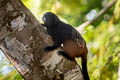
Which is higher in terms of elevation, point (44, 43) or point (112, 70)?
point (112, 70)

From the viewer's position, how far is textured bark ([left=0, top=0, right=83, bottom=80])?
2.11m

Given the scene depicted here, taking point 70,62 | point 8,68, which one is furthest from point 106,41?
point 70,62

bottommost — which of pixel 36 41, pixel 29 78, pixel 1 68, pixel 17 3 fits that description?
pixel 29 78

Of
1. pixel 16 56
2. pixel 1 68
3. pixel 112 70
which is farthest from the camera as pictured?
pixel 112 70

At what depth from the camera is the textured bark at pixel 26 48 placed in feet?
6.93

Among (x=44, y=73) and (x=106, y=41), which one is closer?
(x=44, y=73)

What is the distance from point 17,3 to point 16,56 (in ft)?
1.02

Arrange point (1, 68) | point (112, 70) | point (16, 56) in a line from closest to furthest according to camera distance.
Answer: point (16, 56), point (1, 68), point (112, 70)

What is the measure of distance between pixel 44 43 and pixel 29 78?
0.23m

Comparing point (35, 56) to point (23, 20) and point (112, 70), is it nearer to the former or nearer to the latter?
point (23, 20)

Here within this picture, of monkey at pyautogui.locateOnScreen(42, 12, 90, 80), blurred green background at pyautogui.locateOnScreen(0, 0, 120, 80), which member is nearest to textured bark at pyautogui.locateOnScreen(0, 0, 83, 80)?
monkey at pyautogui.locateOnScreen(42, 12, 90, 80)

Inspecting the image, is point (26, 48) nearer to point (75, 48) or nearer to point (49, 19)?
point (75, 48)

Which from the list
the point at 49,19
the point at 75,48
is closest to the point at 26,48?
the point at 75,48

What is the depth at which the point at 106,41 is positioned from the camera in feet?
12.9
